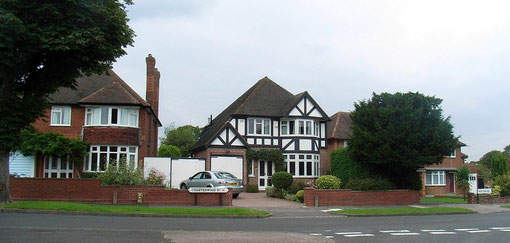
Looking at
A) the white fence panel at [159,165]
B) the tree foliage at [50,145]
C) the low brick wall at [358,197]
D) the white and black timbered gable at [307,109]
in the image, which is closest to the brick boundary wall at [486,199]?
the low brick wall at [358,197]

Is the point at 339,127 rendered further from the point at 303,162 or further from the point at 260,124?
the point at 260,124

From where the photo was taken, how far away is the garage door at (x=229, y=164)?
1262 inches

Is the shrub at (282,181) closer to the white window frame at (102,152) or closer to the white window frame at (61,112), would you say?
the white window frame at (102,152)

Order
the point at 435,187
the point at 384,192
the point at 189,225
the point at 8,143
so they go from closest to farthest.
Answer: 1. the point at 189,225
2. the point at 8,143
3. the point at 384,192
4. the point at 435,187

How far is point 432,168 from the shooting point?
4256 centimetres

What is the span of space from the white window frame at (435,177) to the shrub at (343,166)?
14289 millimetres

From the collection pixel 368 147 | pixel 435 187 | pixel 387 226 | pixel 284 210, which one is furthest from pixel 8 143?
pixel 435 187

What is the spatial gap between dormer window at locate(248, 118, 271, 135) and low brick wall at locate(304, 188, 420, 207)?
41.7 feet

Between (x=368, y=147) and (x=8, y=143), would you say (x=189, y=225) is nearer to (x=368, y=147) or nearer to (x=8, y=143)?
→ (x=8, y=143)

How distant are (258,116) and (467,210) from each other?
17236 millimetres

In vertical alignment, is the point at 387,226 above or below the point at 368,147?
below

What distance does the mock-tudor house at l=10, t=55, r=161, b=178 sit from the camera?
2789 cm

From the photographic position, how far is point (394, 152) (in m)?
24.1

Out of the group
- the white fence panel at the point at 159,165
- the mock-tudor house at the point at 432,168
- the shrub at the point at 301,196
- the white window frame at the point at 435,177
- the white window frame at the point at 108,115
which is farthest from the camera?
the white window frame at the point at 435,177
